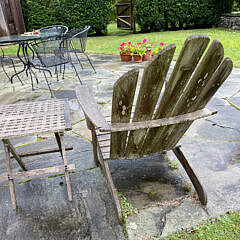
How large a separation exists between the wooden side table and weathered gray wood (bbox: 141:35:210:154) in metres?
0.56

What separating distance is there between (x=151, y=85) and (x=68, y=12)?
1127cm

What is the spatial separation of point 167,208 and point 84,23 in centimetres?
1099

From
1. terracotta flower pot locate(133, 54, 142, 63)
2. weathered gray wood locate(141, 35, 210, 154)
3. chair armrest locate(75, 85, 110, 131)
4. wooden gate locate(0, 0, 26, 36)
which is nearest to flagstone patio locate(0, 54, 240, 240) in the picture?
weathered gray wood locate(141, 35, 210, 154)

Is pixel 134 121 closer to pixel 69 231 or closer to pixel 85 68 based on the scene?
pixel 69 231

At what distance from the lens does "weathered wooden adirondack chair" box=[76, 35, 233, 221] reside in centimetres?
106

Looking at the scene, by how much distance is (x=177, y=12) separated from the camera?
1126 centimetres

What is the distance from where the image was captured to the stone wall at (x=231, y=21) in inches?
405

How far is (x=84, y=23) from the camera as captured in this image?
11.1 m

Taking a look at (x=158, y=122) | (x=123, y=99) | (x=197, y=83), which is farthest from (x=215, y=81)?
(x=123, y=99)

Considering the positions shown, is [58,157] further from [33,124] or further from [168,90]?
[168,90]

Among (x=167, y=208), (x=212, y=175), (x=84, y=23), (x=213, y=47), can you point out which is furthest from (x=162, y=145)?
(x=84, y=23)

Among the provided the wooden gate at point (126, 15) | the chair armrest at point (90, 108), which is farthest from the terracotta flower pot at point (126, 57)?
the wooden gate at point (126, 15)

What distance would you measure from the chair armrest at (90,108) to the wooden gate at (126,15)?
1117 centimetres

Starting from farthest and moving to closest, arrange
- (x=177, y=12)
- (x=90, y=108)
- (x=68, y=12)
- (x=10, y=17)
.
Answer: (x=177, y=12)
(x=68, y=12)
(x=10, y=17)
(x=90, y=108)
